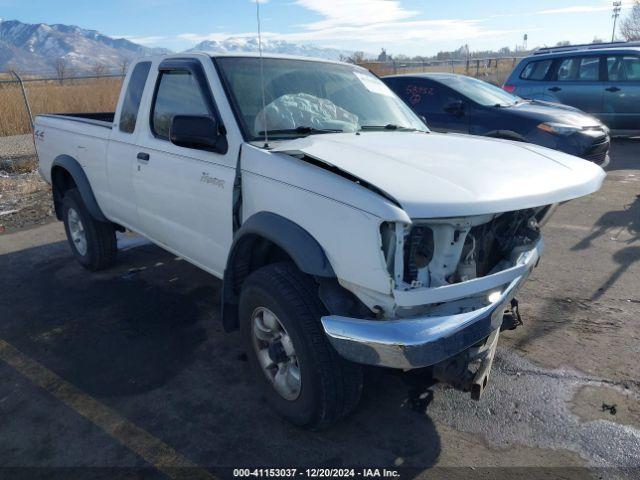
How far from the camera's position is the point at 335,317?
7.89 ft

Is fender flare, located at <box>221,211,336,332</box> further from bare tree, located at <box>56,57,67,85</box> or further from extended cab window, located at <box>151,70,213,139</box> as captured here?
bare tree, located at <box>56,57,67,85</box>

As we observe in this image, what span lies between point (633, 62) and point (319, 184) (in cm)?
1077

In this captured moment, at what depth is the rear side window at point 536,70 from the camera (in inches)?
442

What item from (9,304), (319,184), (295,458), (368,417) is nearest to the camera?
(319,184)

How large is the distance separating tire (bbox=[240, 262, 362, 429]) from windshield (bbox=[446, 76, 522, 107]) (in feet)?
19.8

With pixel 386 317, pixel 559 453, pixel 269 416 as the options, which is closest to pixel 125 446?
pixel 269 416

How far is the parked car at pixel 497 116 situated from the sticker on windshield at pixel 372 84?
12.1 feet

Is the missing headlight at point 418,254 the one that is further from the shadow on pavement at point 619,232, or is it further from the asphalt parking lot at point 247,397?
the shadow on pavement at point 619,232

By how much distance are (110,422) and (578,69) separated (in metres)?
11.4

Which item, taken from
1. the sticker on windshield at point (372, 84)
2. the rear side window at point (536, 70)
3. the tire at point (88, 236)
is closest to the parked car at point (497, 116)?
the rear side window at point (536, 70)

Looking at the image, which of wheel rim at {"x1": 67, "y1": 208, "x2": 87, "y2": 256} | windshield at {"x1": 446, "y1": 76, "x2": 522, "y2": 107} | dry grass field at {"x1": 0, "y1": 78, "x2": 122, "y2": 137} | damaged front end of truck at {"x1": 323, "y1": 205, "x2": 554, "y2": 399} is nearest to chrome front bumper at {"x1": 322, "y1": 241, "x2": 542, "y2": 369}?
damaged front end of truck at {"x1": 323, "y1": 205, "x2": 554, "y2": 399}

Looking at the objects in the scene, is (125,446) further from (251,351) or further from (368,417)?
(368,417)

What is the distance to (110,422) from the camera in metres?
3.06

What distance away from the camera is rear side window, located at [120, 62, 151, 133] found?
4.28 m
